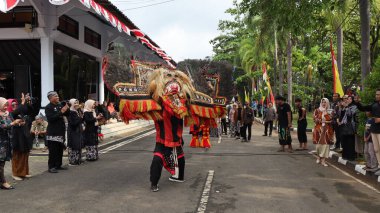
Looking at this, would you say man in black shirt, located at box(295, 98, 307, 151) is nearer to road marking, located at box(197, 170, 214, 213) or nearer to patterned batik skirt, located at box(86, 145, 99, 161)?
road marking, located at box(197, 170, 214, 213)

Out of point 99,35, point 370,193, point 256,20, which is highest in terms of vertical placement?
point 256,20

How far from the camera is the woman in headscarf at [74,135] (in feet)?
30.7

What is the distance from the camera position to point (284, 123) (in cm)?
1206

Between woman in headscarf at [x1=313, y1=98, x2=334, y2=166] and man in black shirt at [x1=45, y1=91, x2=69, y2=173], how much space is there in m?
6.02

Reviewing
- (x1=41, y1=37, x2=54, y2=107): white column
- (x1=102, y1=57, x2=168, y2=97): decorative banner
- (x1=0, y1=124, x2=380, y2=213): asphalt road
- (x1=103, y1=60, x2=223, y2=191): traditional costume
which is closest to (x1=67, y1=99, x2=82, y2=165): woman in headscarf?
(x1=0, y1=124, x2=380, y2=213): asphalt road

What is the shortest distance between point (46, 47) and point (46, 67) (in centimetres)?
69

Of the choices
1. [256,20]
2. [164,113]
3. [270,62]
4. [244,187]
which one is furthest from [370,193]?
[270,62]

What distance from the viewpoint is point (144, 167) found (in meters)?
8.94

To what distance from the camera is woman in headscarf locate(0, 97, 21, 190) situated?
266 inches

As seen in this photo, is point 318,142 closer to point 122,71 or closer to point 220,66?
point 122,71

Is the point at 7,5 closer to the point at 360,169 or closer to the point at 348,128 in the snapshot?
the point at 360,169

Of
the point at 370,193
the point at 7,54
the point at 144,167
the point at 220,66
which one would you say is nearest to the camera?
the point at 370,193

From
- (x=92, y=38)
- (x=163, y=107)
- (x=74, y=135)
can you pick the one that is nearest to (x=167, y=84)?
(x=163, y=107)

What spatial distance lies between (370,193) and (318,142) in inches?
123
